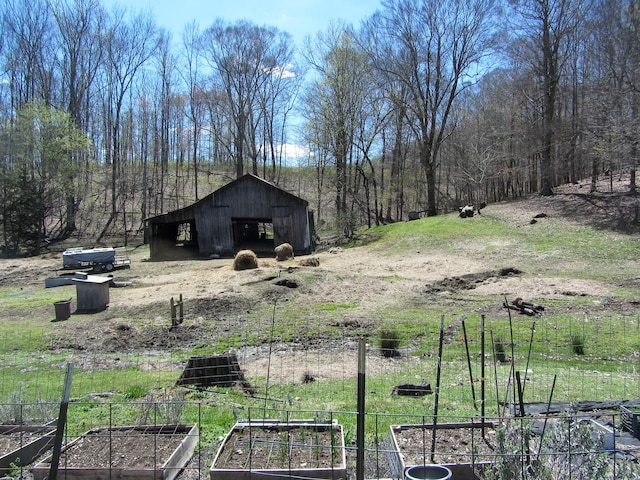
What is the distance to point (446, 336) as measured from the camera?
42.0 ft

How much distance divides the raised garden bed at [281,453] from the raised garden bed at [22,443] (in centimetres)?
203

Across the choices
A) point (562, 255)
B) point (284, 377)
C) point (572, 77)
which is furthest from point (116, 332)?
point (572, 77)

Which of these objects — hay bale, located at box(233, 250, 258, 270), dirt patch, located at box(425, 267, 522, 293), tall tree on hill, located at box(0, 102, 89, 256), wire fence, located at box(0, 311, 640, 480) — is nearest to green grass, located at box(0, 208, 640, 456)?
wire fence, located at box(0, 311, 640, 480)

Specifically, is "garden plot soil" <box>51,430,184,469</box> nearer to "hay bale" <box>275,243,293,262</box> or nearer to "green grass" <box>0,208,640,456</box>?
"green grass" <box>0,208,640,456</box>

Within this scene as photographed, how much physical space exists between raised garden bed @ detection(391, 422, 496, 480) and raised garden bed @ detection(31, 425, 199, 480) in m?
2.14

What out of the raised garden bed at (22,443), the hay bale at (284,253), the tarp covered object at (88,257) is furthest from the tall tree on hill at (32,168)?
the raised garden bed at (22,443)

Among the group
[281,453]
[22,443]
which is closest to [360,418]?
[281,453]

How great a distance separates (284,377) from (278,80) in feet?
161

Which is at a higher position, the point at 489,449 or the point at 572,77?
the point at 572,77

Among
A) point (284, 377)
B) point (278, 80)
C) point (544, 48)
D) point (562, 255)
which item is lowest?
point (284, 377)

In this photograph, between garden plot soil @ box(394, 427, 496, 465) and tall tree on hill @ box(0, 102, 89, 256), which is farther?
tall tree on hill @ box(0, 102, 89, 256)

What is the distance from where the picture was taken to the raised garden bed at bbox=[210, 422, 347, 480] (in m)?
4.50

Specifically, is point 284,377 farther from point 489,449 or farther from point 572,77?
point 572,77

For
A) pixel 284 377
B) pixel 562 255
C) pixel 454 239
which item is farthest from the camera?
pixel 454 239
